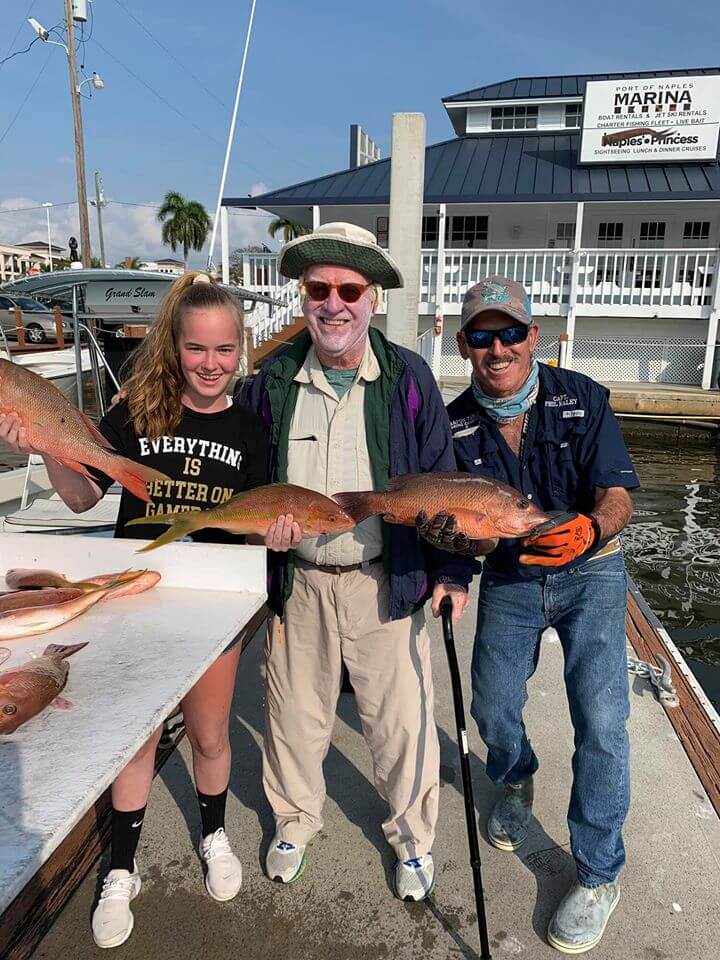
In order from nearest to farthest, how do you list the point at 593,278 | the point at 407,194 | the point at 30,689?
the point at 30,689 → the point at 407,194 → the point at 593,278

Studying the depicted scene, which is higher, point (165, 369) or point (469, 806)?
point (165, 369)

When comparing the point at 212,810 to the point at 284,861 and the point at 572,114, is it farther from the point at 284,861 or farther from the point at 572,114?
the point at 572,114

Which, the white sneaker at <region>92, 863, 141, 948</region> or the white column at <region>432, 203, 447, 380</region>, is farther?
the white column at <region>432, 203, 447, 380</region>

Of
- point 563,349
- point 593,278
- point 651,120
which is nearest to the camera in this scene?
point 563,349

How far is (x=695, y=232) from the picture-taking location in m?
19.4

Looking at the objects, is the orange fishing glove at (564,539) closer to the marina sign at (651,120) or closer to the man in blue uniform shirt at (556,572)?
the man in blue uniform shirt at (556,572)

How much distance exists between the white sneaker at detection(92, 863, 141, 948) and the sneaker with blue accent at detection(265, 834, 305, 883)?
0.51 m

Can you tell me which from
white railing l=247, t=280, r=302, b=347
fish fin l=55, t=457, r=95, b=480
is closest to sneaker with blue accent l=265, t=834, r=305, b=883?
fish fin l=55, t=457, r=95, b=480

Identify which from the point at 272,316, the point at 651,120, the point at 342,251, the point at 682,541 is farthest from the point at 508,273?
the point at 342,251

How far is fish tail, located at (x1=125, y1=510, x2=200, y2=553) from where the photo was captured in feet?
6.79

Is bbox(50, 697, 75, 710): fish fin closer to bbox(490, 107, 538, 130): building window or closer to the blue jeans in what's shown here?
the blue jeans

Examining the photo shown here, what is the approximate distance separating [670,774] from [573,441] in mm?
1767

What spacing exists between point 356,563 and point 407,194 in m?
4.60

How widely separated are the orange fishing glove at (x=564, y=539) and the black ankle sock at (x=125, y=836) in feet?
5.50
